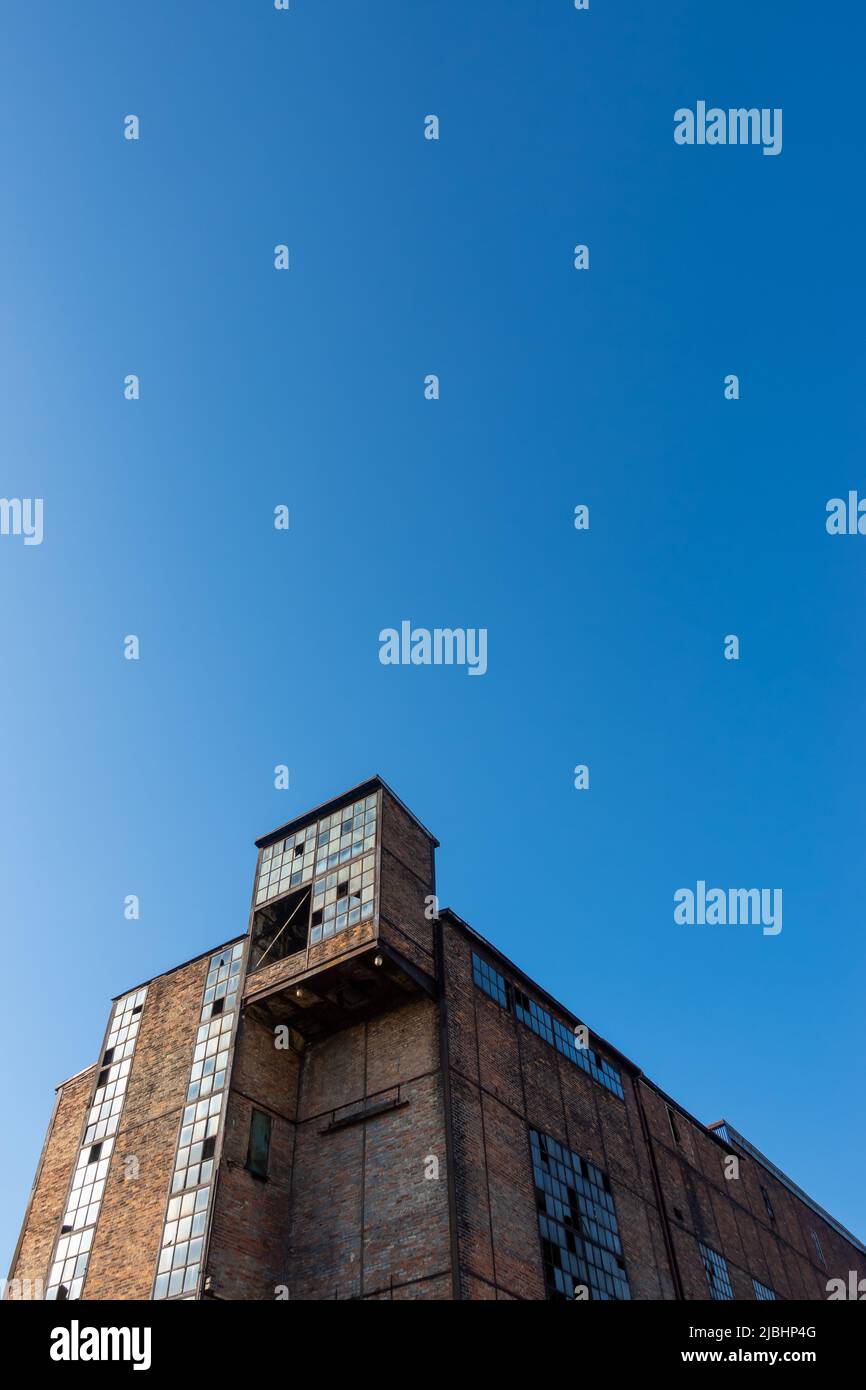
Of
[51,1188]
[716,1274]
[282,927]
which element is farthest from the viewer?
[716,1274]

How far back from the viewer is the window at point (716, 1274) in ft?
102

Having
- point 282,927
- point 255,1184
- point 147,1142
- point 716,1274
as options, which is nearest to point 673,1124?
point 716,1274

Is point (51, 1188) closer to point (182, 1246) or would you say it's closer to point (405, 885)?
point (182, 1246)

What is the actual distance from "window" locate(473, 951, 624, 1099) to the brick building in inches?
3.8

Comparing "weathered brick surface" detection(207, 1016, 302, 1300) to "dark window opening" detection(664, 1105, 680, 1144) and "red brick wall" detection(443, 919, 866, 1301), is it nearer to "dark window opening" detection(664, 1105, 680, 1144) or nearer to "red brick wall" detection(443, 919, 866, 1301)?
"red brick wall" detection(443, 919, 866, 1301)

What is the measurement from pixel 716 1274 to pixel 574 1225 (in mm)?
9881

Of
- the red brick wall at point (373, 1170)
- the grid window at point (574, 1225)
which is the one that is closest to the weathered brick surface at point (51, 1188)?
the red brick wall at point (373, 1170)

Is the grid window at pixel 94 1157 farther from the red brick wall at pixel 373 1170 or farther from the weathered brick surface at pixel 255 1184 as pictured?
the red brick wall at pixel 373 1170

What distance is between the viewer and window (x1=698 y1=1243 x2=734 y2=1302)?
31047 millimetres

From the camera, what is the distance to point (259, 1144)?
76.3ft

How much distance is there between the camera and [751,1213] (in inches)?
1469

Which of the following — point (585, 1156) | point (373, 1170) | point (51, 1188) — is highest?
point (585, 1156)
